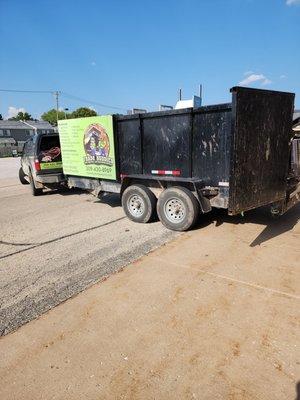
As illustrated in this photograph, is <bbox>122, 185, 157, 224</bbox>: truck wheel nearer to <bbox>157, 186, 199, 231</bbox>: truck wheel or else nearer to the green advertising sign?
<bbox>157, 186, 199, 231</bbox>: truck wheel

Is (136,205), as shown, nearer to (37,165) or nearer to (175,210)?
(175,210)

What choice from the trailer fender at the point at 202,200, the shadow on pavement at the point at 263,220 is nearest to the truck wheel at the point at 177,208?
the trailer fender at the point at 202,200

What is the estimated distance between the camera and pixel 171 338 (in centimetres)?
327

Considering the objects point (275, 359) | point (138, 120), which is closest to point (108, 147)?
point (138, 120)

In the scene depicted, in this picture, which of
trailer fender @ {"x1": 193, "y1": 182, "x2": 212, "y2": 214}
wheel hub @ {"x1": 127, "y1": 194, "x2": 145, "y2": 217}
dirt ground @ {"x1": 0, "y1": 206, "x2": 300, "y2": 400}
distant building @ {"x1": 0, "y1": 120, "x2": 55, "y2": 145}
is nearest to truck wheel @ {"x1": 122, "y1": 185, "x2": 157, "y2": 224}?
wheel hub @ {"x1": 127, "y1": 194, "x2": 145, "y2": 217}

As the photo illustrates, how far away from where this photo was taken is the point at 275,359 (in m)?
2.92

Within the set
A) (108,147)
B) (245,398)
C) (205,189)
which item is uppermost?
(108,147)

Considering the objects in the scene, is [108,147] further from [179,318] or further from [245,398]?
[245,398]

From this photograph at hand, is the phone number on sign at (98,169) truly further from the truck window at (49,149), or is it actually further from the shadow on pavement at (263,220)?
the truck window at (49,149)

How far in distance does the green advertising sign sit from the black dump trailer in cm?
29

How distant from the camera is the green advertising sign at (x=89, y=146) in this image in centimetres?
773

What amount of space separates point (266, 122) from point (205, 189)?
62.7 inches

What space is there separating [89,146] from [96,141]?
0.32 m

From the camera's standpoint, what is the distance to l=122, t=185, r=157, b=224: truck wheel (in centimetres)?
707
